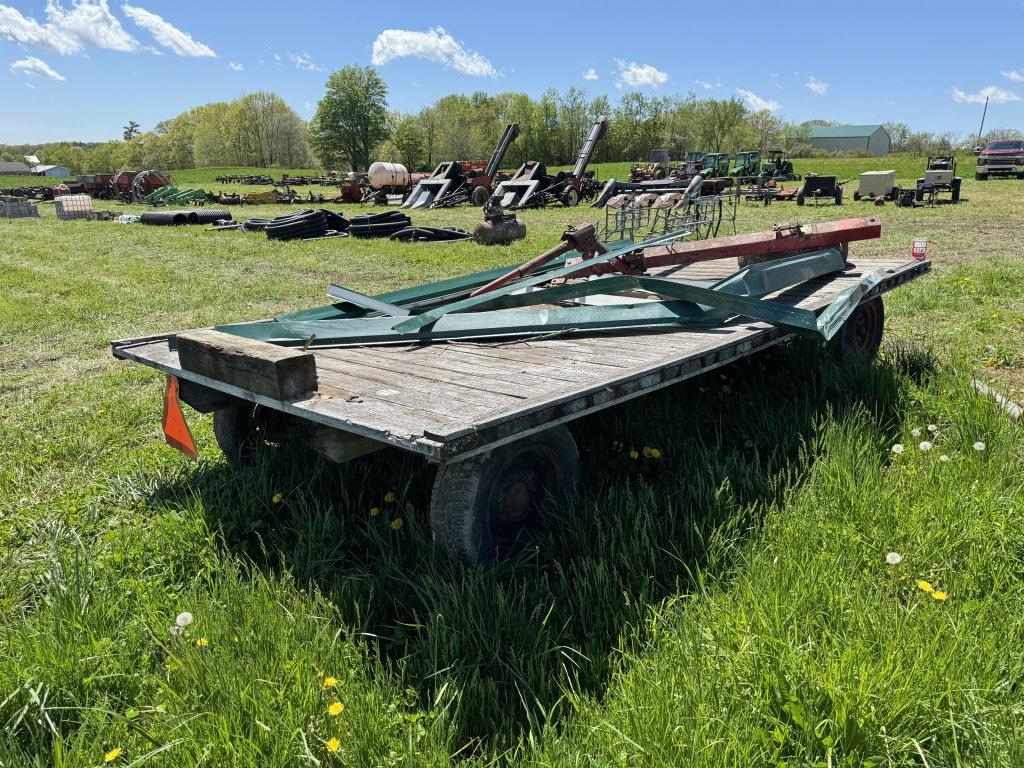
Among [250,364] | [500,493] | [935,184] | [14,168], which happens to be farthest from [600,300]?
[14,168]

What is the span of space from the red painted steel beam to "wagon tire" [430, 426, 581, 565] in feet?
7.21

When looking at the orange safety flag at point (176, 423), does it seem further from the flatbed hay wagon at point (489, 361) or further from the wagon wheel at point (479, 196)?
the wagon wheel at point (479, 196)

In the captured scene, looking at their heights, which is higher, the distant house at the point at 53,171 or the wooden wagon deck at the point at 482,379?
the distant house at the point at 53,171

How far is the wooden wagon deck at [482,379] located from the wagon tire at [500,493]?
0.76ft

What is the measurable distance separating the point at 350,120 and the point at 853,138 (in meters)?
67.5

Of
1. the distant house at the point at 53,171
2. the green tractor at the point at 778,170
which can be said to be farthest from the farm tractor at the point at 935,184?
the distant house at the point at 53,171

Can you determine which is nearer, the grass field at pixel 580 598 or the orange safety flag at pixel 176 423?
the grass field at pixel 580 598

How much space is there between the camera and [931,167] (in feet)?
77.2

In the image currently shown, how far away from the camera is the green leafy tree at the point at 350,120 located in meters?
66.5

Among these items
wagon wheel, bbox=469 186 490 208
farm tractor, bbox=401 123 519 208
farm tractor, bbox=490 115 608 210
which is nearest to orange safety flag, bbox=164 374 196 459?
farm tractor, bbox=490 115 608 210

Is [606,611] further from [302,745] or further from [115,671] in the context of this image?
[115,671]

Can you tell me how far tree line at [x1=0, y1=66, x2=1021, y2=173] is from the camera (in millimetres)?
67000

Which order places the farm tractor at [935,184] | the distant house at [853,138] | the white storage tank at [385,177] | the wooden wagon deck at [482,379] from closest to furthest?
the wooden wagon deck at [482,379], the farm tractor at [935,184], the white storage tank at [385,177], the distant house at [853,138]

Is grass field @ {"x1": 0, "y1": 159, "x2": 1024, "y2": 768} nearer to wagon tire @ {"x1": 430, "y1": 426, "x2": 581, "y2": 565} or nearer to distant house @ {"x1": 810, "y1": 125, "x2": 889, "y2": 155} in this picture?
wagon tire @ {"x1": 430, "y1": 426, "x2": 581, "y2": 565}
